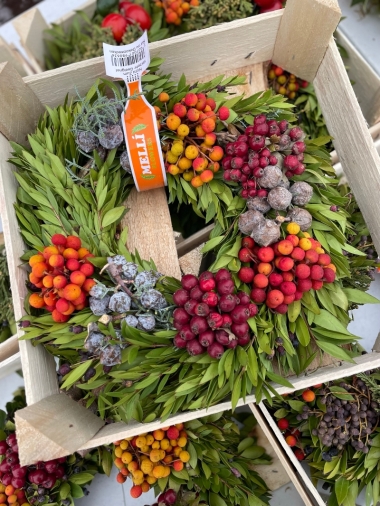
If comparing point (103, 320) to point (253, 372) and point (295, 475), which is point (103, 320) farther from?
point (295, 475)

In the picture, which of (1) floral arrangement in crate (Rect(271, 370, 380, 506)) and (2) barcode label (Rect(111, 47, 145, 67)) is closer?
(2) barcode label (Rect(111, 47, 145, 67))

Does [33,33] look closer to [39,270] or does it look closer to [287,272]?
[39,270]

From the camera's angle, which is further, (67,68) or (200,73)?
(200,73)

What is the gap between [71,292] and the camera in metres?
0.86

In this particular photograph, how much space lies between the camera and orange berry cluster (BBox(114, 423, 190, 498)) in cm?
107

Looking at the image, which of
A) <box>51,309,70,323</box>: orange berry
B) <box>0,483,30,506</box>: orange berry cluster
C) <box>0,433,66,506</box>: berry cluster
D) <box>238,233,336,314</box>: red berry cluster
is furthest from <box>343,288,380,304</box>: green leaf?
<box>0,483,30,506</box>: orange berry cluster

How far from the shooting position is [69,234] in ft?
3.28

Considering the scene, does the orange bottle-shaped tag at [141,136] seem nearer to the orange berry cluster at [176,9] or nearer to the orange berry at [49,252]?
the orange berry at [49,252]

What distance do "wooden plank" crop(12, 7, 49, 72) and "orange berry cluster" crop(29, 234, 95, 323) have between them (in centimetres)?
104

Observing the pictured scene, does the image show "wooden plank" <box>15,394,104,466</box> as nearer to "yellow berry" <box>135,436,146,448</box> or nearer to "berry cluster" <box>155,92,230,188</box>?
"yellow berry" <box>135,436,146,448</box>

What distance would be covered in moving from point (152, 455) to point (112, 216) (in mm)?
604

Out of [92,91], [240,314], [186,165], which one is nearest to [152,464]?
[240,314]

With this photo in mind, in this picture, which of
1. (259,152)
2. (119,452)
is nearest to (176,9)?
(259,152)

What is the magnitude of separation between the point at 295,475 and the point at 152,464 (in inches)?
17.2
